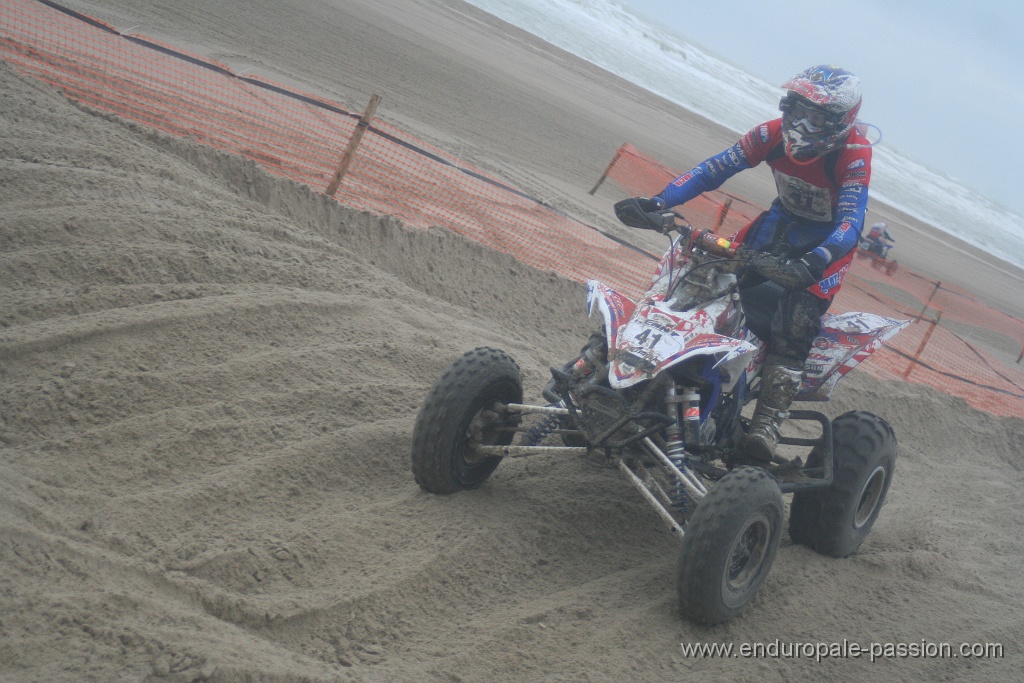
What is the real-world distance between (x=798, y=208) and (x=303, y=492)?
10.6 feet

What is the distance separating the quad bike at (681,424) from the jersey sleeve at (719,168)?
20.2 inches

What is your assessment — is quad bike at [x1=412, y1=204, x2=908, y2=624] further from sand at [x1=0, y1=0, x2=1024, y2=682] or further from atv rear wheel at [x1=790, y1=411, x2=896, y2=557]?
sand at [x1=0, y1=0, x2=1024, y2=682]

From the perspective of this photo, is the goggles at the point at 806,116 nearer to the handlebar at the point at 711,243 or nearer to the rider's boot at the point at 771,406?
the handlebar at the point at 711,243

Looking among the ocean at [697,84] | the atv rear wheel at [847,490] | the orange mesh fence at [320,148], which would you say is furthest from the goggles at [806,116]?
the ocean at [697,84]

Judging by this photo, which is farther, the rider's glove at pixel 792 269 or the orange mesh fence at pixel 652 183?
the orange mesh fence at pixel 652 183

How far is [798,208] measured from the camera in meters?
5.15

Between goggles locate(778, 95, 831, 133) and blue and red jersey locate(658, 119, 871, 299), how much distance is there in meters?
0.18

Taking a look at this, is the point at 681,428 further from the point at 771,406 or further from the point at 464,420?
the point at 464,420

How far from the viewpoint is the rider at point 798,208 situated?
14.8 ft

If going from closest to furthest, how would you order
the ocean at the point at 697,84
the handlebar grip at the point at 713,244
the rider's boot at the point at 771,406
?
1. the handlebar grip at the point at 713,244
2. the rider's boot at the point at 771,406
3. the ocean at the point at 697,84

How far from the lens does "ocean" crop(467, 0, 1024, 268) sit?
1566 inches

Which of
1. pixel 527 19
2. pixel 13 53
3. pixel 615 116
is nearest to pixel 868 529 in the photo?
pixel 13 53

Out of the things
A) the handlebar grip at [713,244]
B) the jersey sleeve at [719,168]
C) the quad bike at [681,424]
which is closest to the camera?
the quad bike at [681,424]

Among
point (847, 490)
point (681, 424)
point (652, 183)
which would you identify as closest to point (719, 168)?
point (681, 424)
